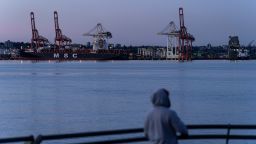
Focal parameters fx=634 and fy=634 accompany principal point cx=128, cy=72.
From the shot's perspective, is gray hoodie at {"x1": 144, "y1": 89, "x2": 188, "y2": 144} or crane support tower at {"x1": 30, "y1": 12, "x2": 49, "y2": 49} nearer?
gray hoodie at {"x1": 144, "y1": 89, "x2": 188, "y2": 144}

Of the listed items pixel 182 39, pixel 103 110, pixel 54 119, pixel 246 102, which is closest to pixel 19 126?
pixel 54 119

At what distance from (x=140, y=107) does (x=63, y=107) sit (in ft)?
13.6

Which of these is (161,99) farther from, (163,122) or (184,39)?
(184,39)

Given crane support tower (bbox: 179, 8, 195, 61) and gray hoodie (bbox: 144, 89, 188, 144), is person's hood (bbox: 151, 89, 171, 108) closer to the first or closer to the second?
gray hoodie (bbox: 144, 89, 188, 144)

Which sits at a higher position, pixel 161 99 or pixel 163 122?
pixel 161 99

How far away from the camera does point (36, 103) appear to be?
3681cm

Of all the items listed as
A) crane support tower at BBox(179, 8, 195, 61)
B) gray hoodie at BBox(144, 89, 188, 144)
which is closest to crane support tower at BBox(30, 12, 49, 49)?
crane support tower at BBox(179, 8, 195, 61)

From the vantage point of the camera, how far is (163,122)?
6156 millimetres

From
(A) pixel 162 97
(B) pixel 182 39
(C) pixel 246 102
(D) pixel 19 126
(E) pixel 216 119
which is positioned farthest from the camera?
(B) pixel 182 39

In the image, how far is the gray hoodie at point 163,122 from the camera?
6078 mm

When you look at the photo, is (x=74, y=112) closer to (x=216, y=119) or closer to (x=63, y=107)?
(x=63, y=107)

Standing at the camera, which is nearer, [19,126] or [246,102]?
[19,126]

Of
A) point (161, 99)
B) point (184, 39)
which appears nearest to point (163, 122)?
point (161, 99)

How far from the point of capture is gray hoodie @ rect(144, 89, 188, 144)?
6.08 meters
